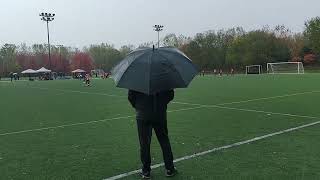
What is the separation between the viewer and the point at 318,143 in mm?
9172

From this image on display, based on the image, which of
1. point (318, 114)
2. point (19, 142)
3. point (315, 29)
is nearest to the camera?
point (19, 142)

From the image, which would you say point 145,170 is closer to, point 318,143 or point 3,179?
point 3,179

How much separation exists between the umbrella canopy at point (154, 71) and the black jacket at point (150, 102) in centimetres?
32

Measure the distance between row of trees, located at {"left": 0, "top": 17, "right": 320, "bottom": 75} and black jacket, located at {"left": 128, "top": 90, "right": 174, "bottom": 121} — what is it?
232 feet

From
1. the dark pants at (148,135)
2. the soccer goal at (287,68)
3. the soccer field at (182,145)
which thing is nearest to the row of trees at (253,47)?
the soccer goal at (287,68)

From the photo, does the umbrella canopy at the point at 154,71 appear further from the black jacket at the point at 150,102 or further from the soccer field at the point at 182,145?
the soccer field at the point at 182,145

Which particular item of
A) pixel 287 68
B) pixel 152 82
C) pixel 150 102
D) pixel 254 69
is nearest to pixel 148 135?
pixel 150 102

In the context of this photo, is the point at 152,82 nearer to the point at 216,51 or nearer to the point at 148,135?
the point at 148,135

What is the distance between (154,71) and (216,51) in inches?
3792

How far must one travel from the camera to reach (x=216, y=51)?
10125cm

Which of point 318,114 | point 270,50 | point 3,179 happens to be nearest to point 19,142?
point 3,179

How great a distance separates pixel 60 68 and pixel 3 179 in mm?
117703

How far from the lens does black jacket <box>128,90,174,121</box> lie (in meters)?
6.44

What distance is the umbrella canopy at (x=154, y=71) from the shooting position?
6.09m
